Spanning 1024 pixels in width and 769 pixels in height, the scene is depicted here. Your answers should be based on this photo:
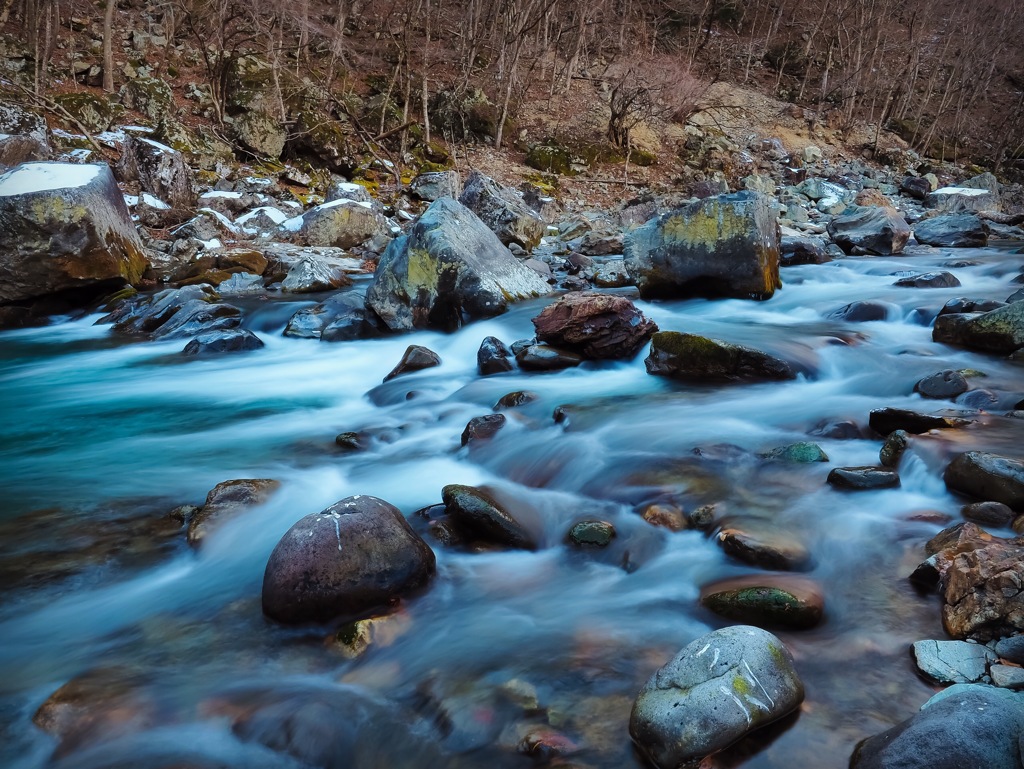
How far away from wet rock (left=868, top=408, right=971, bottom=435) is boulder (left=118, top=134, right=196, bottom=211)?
12.3m

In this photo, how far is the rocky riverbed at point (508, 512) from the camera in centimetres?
239

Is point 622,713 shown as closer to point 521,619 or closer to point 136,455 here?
point 521,619

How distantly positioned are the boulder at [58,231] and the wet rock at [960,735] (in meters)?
9.77

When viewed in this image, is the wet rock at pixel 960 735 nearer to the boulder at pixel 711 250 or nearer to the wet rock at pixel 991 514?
the wet rock at pixel 991 514

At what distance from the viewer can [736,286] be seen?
8.44 m

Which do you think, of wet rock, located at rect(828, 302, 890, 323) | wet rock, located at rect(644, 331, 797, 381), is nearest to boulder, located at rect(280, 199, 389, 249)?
wet rock, located at rect(828, 302, 890, 323)

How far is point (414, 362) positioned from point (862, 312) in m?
4.89

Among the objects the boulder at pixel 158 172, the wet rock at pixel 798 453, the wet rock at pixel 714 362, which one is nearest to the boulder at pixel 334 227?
the boulder at pixel 158 172

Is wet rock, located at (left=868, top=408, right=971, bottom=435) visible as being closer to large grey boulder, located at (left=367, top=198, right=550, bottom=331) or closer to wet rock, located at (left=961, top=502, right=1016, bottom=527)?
wet rock, located at (left=961, top=502, right=1016, bottom=527)

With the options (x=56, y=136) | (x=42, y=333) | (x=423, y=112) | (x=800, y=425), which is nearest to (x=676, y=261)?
(x=800, y=425)

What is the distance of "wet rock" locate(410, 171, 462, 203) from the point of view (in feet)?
52.7

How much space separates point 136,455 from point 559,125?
19.3 m

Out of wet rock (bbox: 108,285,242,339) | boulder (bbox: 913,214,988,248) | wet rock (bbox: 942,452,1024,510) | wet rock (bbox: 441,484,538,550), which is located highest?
boulder (bbox: 913,214,988,248)

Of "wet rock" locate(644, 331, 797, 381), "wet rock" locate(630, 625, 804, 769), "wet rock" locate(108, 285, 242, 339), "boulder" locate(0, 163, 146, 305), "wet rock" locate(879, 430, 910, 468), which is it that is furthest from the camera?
"wet rock" locate(108, 285, 242, 339)
